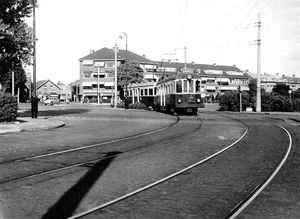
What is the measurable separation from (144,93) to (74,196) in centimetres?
3856

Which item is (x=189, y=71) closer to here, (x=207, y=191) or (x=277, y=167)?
(x=277, y=167)

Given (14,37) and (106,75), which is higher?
(106,75)

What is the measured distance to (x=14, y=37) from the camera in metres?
21.2

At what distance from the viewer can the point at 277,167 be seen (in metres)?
8.34

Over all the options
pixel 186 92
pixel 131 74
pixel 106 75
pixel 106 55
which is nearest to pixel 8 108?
pixel 186 92

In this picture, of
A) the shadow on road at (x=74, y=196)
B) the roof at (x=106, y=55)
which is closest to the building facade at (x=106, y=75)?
the roof at (x=106, y=55)

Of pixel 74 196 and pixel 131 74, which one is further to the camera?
pixel 131 74

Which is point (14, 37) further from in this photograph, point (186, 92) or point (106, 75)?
point (106, 75)

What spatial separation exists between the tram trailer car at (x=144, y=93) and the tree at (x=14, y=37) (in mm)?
19224

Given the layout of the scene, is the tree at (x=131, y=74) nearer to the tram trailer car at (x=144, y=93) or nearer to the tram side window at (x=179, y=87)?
the tram trailer car at (x=144, y=93)

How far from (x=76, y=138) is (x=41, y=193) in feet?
27.2

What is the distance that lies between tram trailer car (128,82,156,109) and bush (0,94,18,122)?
21.5 metres

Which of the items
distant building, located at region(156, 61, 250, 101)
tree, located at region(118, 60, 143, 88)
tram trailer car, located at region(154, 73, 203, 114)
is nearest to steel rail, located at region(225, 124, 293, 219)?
tram trailer car, located at region(154, 73, 203, 114)

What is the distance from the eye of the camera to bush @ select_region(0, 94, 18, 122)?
61.7 feet
